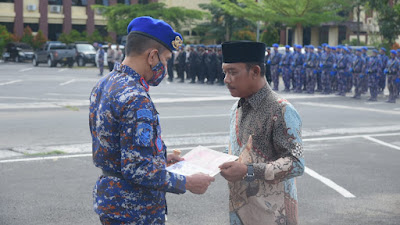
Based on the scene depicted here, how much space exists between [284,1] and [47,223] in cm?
4402

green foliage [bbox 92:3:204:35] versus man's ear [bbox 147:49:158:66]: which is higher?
green foliage [bbox 92:3:204:35]

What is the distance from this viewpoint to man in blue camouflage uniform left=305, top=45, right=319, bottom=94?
24.2m

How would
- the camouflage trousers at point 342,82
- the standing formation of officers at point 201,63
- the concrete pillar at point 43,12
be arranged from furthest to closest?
the concrete pillar at point 43,12, the standing formation of officers at point 201,63, the camouflage trousers at point 342,82

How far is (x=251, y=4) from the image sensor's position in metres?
50.1

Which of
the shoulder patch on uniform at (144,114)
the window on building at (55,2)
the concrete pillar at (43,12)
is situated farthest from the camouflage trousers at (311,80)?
the window on building at (55,2)

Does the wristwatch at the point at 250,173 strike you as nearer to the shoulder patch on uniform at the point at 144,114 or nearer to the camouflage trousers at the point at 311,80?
the shoulder patch on uniform at the point at 144,114

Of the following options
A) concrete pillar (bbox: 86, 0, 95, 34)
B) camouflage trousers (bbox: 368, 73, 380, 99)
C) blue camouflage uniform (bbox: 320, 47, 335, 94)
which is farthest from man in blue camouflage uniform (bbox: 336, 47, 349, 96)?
concrete pillar (bbox: 86, 0, 95, 34)

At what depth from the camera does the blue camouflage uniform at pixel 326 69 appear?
2388cm

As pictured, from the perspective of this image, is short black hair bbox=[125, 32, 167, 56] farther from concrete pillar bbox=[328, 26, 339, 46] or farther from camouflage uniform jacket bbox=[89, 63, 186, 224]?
concrete pillar bbox=[328, 26, 339, 46]

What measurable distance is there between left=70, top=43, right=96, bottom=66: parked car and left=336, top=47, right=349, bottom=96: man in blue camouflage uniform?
25.3 m

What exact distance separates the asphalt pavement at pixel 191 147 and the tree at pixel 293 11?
31.5m

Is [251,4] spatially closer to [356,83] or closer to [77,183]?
[356,83]

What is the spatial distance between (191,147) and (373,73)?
42.8ft

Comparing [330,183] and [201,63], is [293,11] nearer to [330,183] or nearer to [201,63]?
[201,63]
